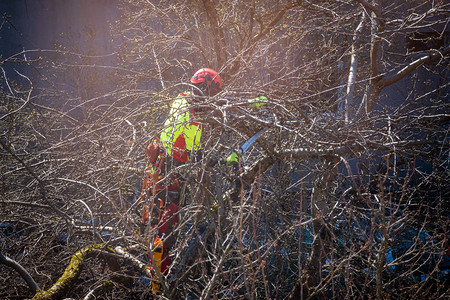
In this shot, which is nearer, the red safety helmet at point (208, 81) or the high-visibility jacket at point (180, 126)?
the high-visibility jacket at point (180, 126)

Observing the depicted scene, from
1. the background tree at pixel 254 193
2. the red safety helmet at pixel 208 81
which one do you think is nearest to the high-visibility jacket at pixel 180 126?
the background tree at pixel 254 193

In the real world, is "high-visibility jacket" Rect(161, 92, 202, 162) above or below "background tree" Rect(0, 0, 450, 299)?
above

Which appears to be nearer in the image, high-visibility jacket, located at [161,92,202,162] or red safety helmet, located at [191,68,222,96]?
high-visibility jacket, located at [161,92,202,162]

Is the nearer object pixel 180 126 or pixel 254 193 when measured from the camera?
pixel 254 193

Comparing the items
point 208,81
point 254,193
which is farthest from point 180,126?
point 208,81

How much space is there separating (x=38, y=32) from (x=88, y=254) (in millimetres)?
11207

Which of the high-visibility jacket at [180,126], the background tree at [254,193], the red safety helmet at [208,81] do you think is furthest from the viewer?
the red safety helmet at [208,81]

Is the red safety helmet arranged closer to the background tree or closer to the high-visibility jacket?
the background tree

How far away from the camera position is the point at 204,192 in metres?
3.31

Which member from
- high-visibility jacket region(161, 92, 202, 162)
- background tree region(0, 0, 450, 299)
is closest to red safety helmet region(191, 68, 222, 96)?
background tree region(0, 0, 450, 299)

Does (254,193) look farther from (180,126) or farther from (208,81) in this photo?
(208,81)

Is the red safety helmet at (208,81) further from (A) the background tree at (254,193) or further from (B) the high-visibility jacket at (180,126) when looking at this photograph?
(B) the high-visibility jacket at (180,126)

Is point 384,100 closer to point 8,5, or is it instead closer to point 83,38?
point 83,38

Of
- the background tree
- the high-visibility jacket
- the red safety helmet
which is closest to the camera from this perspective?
the high-visibility jacket
